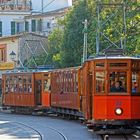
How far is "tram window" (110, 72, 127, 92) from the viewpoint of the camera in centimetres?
2472

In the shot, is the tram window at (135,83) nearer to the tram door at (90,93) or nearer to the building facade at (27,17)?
the tram door at (90,93)

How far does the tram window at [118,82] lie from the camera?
2472 centimetres

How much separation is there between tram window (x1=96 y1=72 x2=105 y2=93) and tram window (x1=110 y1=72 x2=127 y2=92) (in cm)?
31

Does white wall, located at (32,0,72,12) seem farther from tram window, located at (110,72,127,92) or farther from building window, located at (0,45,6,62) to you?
tram window, located at (110,72,127,92)

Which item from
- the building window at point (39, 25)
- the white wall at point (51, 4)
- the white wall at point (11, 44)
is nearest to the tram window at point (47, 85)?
the white wall at point (11, 44)

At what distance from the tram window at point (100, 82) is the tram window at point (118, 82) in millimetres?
313

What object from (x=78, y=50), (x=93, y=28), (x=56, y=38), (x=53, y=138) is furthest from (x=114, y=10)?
(x=53, y=138)

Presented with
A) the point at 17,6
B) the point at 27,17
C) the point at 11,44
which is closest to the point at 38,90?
the point at 11,44

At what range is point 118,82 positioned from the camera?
978 inches

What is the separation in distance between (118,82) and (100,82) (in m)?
0.69

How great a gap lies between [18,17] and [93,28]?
32696 mm

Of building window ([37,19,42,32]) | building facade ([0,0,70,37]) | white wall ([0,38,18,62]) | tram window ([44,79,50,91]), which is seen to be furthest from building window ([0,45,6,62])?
tram window ([44,79,50,91])

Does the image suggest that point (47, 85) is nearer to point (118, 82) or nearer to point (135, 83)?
point (118, 82)

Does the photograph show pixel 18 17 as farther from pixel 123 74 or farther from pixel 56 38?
pixel 123 74
